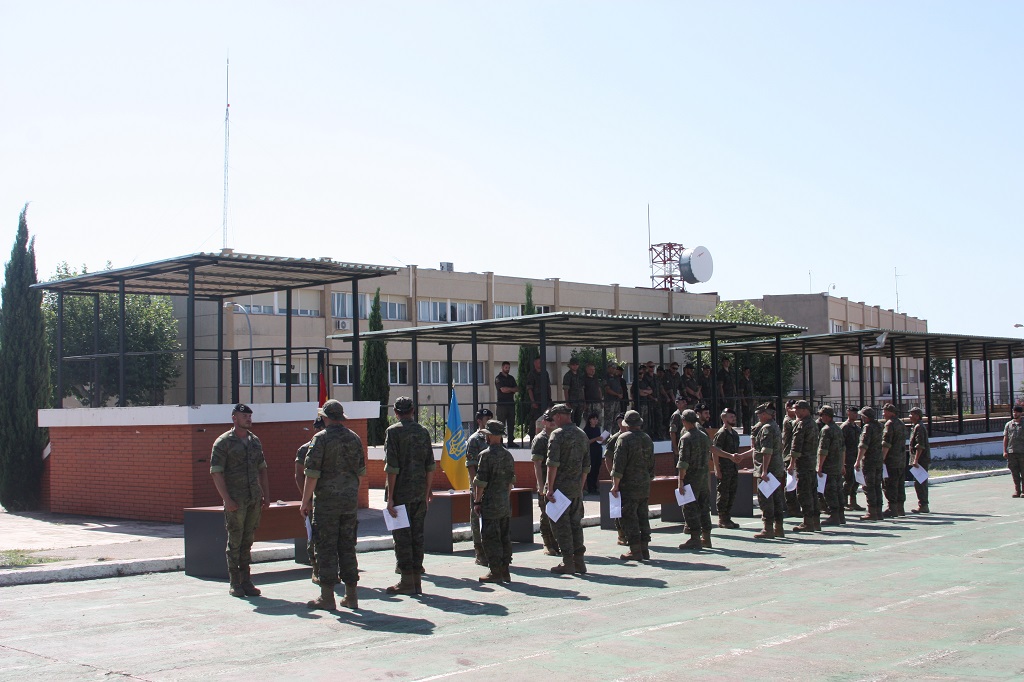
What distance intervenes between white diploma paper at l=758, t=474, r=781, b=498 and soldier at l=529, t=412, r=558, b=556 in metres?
3.07

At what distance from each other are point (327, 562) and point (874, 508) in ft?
34.3

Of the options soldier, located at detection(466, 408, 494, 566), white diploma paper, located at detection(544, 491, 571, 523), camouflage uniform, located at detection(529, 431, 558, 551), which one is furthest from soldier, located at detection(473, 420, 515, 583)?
camouflage uniform, located at detection(529, 431, 558, 551)

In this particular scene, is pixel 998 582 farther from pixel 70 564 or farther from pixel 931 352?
pixel 931 352

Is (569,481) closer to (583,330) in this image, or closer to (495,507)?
(495,507)

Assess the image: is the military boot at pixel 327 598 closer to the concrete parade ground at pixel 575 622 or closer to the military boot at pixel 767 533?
the concrete parade ground at pixel 575 622

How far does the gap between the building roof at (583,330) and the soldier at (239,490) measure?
31.2 ft

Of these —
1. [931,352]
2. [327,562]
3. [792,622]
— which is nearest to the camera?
[792,622]

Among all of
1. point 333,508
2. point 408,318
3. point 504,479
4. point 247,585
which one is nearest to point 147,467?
point 247,585

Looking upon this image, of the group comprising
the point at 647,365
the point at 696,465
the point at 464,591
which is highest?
the point at 647,365

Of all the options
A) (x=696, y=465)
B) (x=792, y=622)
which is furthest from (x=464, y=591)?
(x=696, y=465)

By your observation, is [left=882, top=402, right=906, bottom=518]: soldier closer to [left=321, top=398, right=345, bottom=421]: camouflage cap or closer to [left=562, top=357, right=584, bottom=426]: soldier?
[left=562, top=357, right=584, bottom=426]: soldier

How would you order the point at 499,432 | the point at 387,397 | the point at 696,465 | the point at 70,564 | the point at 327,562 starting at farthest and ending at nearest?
the point at 387,397 → the point at 696,465 → the point at 70,564 → the point at 499,432 → the point at 327,562

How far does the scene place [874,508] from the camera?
17.4m

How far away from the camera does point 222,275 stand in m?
18.8
